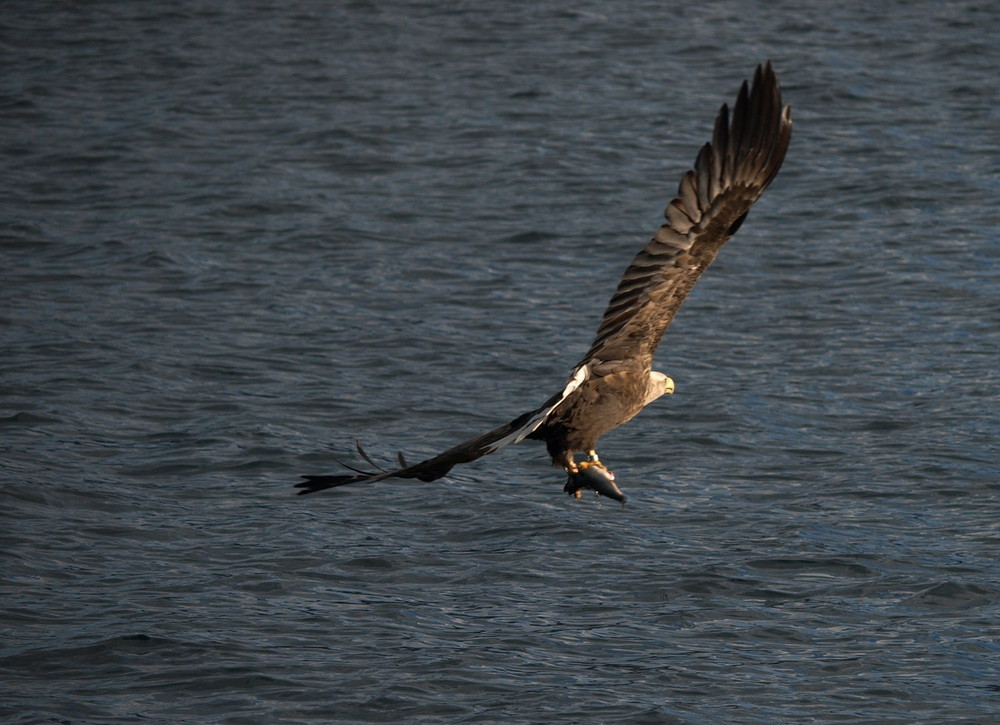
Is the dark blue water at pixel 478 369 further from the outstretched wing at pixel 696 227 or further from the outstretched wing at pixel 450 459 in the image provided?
the outstretched wing at pixel 450 459

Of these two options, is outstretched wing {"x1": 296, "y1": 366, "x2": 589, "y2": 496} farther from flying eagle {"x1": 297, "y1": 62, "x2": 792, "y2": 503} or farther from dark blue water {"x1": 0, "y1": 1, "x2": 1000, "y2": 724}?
dark blue water {"x1": 0, "y1": 1, "x2": 1000, "y2": 724}

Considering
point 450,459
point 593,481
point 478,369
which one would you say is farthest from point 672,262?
point 478,369

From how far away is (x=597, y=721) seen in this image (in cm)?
814

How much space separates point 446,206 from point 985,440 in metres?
6.45

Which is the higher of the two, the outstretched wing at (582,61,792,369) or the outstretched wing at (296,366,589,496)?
the outstretched wing at (582,61,792,369)

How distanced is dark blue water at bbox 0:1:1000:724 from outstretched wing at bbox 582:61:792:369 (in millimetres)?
2051

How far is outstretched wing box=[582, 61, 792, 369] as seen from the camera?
7.47 m

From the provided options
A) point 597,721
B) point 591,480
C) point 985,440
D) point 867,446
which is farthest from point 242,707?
point 985,440

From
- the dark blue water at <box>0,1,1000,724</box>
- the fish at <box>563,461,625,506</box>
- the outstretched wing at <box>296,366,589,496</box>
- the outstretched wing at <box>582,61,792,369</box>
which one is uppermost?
the outstretched wing at <box>582,61,792,369</box>

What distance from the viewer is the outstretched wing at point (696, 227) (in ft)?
24.5

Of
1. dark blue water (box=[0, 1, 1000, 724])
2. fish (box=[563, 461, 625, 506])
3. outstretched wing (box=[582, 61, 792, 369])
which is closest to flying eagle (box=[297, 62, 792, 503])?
outstretched wing (box=[582, 61, 792, 369])

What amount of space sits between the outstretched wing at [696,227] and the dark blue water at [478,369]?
205 centimetres

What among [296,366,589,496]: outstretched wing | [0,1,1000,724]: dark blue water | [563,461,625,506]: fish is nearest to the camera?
[296,366,589,496]: outstretched wing

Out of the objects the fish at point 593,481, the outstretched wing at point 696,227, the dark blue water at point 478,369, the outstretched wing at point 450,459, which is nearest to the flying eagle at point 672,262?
the outstretched wing at point 696,227
